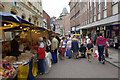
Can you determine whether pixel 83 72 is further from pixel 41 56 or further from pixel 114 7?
pixel 114 7

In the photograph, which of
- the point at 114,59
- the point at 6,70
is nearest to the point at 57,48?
the point at 6,70

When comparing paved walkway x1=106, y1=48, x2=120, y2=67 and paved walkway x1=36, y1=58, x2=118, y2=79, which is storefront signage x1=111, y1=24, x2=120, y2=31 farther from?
paved walkway x1=36, y1=58, x2=118, y2=79

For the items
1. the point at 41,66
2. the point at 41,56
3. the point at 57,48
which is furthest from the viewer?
the point at 57,48

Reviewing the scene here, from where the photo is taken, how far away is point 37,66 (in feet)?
16.9

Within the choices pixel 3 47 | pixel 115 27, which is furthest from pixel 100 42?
pixel 115 27

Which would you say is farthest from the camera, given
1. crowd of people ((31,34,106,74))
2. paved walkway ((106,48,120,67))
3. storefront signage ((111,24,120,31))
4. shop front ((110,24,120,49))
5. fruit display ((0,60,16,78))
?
storefront signage ((111,24,120,31))

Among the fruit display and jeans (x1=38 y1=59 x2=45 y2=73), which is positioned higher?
the fruit display

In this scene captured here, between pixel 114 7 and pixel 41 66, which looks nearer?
pixel 41 66

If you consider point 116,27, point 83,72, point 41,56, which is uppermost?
point 116,27

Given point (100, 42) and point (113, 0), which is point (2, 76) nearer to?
point (100, 42)

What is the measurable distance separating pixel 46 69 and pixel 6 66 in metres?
2.18

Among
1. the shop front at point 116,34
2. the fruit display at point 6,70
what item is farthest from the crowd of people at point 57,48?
the shop front at point 116,34

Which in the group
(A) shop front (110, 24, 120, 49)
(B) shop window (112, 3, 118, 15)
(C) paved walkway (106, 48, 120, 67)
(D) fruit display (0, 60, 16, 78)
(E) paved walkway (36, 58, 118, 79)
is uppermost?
(B) shop window (112, 3, 118, 15)

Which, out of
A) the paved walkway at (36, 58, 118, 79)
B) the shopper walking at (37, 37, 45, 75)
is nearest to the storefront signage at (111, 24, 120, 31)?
the paved walkway at (36, 58, 118, 79)
